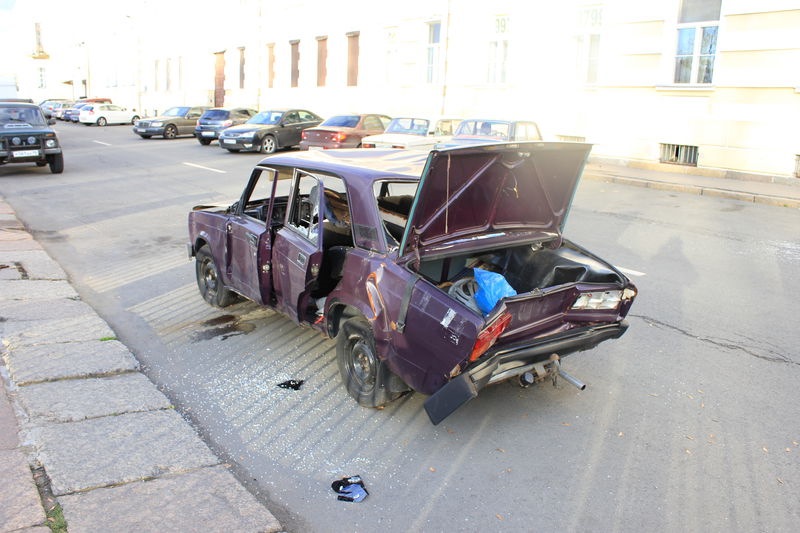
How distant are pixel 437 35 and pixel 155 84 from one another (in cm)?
3040

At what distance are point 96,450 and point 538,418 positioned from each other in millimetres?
2810

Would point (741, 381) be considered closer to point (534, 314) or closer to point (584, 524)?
point (534, 314)

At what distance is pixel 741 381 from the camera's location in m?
5.26

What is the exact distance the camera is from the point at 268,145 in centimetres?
2325

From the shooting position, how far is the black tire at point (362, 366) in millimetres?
4573

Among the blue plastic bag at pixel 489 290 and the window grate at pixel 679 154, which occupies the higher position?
the window grate at pixel 679 154

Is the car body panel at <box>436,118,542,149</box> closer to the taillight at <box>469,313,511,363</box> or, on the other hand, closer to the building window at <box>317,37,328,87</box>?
the taillight at <box>469,313,511,363</box>

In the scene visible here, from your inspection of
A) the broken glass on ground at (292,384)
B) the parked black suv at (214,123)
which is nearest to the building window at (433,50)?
the parked black suv at (214,123)

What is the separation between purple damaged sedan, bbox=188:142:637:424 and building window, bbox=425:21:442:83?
817 inches

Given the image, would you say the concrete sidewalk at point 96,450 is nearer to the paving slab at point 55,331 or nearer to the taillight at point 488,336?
the paving slab at point 55,331

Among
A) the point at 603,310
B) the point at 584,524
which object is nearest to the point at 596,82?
the point at 603,310

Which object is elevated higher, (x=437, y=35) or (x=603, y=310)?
(x=437, y=35)

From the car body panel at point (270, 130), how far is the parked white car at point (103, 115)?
809 inches

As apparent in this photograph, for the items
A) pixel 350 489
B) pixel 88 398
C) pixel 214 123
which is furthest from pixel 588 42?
pixel 350 489
